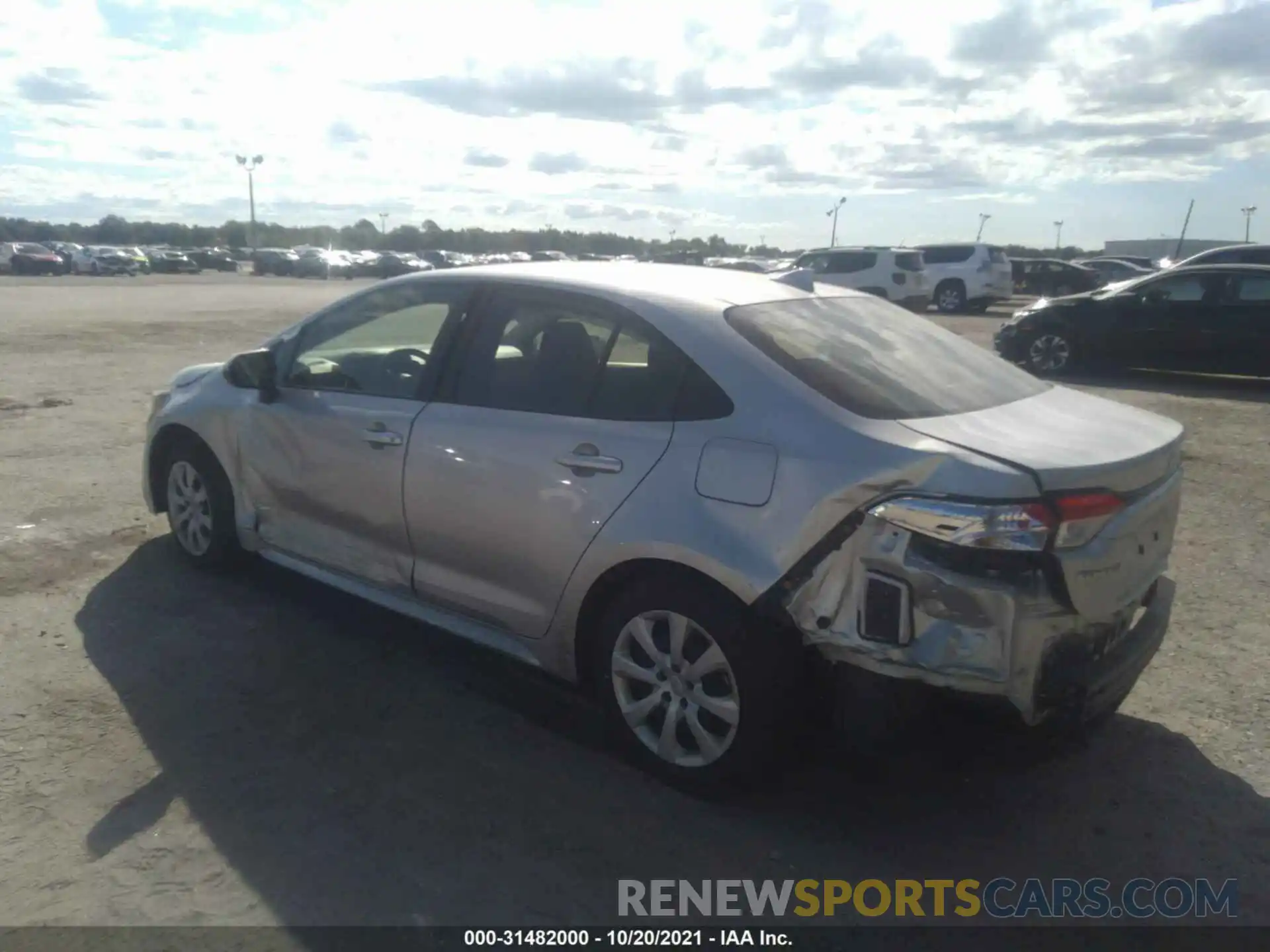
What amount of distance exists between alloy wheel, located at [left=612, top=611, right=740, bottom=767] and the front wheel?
498 inches

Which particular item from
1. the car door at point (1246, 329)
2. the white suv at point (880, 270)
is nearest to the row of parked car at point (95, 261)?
the white suv at point (880, 270)

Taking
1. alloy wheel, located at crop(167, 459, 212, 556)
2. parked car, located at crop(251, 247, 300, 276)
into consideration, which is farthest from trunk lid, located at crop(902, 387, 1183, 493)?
parked car, located at crop(251, 247, 300, 276)

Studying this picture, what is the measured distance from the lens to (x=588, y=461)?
370 centimetres

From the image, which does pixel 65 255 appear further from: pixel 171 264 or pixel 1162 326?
pixel 1162 326

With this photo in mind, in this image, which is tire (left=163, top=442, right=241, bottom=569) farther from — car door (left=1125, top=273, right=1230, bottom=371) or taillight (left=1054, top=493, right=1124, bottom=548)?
car door (left=1125, top=273, right=1230, bottom=371)

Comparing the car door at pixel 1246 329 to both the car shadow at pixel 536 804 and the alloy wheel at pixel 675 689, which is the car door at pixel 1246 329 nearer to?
the car shadow at pixel 536 804

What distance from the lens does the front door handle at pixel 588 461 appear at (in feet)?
11.9

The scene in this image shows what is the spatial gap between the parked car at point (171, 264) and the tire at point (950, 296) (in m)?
43.9

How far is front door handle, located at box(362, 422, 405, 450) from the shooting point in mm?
4344

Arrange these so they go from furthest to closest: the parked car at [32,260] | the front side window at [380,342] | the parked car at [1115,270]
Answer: the parked car at [32,260], the parked car at [1115,270], the front side window at [380,342]

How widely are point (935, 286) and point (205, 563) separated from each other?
26.1m

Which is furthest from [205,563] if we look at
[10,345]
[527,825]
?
[10,345]

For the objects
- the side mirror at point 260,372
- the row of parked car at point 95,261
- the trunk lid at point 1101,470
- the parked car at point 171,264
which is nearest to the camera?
the trunk lid at point 1101,470

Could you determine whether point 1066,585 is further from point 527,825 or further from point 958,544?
point 527,825
